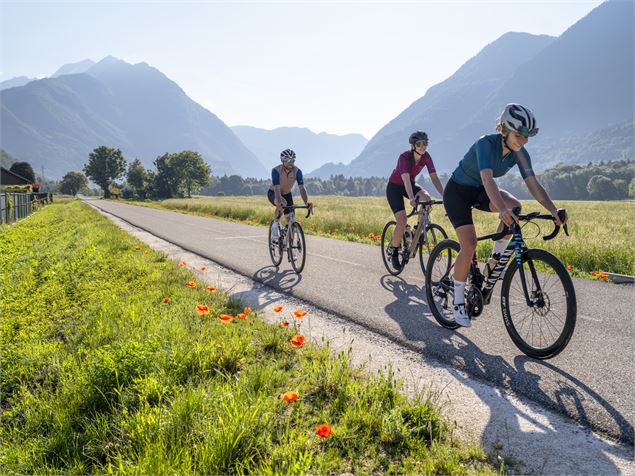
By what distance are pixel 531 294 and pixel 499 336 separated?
0.83m

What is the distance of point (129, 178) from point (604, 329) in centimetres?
10921

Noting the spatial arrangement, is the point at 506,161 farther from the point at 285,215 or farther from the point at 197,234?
the point at 197,234

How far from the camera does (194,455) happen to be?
2.14 m

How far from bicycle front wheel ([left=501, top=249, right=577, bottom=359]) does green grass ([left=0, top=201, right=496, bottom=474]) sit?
5.20 feet

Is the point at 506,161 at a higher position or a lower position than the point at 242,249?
higher

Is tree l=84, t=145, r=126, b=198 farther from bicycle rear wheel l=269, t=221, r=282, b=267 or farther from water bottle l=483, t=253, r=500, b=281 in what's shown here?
water bottle l=483, t=253, r=500, b=281

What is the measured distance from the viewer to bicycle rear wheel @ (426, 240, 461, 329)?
15.6ft

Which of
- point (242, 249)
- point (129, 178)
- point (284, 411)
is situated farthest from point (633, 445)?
point (129, 178)

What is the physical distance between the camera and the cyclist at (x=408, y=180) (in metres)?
6.88

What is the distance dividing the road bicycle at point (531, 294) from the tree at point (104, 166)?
112274 mm

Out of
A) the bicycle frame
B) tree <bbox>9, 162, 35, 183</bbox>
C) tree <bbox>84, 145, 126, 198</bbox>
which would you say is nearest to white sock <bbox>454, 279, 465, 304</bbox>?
the bicycle frame

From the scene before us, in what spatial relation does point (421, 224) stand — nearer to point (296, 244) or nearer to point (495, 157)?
point (296, 244)

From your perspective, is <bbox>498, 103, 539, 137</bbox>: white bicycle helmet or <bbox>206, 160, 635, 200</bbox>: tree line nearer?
Result: <bbox>498, 103, 539, 137</bbox>: white bicycle helmet

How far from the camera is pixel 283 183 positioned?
8.44 meters
